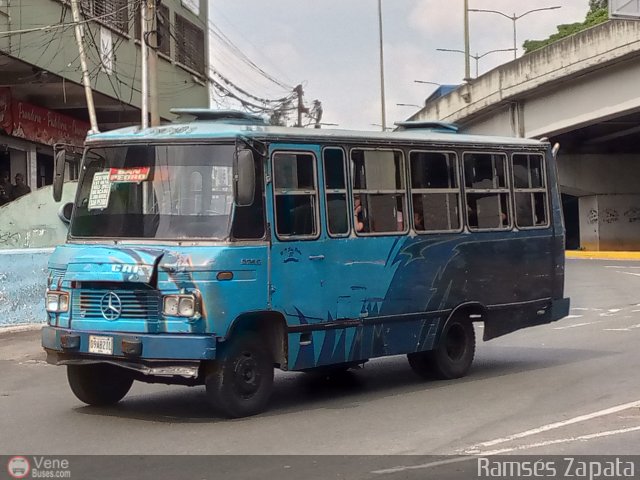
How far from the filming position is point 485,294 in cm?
1163

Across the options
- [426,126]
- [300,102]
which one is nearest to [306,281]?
[426,126]

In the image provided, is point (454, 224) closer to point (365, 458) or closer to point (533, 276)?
point (533, 276)

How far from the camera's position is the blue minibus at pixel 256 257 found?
28.5 ft

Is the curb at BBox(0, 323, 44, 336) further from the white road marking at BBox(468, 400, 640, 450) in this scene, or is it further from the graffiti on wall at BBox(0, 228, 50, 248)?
the white road marking at BBox(468, 400, 640, 450)

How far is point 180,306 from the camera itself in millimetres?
8578

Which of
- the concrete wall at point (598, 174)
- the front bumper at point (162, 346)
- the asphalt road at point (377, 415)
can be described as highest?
the concrete wall at point (598, 174)

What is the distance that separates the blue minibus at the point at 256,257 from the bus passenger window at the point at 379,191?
2 centimetres

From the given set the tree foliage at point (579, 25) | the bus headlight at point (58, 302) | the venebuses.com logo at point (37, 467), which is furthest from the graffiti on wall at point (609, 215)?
the venebuses.com logo at point (37, 467)

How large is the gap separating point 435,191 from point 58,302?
4.30 metres

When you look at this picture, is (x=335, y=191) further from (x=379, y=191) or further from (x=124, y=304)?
(x=124, y=304)

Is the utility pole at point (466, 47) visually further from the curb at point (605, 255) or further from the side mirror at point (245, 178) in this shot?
the side mirror at point (245, 178)

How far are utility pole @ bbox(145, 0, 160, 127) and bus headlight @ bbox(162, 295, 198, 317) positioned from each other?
11415mm

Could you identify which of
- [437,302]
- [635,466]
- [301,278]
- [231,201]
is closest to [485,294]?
[437,302]

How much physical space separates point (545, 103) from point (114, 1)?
14.5 metres
